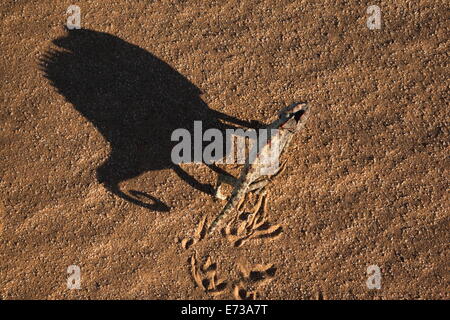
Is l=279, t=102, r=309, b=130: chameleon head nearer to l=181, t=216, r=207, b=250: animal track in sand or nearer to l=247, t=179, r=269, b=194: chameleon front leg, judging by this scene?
l=247, t=179, r=269, b=194: chameleon front leg

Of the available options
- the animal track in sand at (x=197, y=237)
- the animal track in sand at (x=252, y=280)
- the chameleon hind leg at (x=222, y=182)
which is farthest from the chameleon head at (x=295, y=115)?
the animal track in sand at (x=252, y=280)

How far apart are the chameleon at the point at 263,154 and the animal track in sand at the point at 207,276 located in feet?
3.55

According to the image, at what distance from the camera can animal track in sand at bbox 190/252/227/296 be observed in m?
9.95

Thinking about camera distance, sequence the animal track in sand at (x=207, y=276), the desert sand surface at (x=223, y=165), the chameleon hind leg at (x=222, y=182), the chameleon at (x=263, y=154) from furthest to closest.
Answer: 1. the animal track in sand at (x=207, y=276)
2. the desert sand surface at (x=223, y=165)
3. the chameleon hind leg at (x=222, y=182)
4. the chameleon at (x=263, y=154)

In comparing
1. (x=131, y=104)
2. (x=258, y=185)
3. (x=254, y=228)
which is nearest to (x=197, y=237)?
(x=254, y=228)

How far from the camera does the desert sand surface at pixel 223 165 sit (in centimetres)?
984

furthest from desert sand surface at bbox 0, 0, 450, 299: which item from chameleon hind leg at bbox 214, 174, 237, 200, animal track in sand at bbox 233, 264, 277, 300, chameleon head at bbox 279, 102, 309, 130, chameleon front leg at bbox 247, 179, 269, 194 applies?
chameleon head at bbox 279, 102, 309, 130

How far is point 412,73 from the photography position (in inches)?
389

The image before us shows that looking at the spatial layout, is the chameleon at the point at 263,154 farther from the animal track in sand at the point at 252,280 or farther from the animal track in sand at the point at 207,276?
the animal track in sand at the point at 252,280

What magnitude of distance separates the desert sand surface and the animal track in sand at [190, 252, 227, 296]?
0.16 feet

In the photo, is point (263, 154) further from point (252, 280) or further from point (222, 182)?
point (252, 280)

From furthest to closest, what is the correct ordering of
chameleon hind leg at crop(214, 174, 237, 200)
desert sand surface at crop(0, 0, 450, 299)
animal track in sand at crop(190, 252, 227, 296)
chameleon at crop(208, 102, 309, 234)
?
animal track in sand at crop(190, 252, 227, 296) < desert sand surface at crop(0, 0, 450, 299) < chameleon hind leg at crop(214, 174, 237, 200) < chameleon at crop(208, 102, 309, 234)

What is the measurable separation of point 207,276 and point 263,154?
328cm
